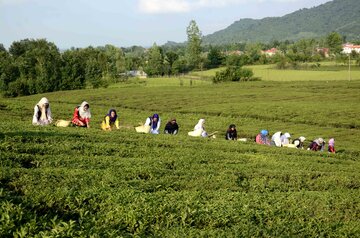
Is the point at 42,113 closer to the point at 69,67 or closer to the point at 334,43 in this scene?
the point at 69,67

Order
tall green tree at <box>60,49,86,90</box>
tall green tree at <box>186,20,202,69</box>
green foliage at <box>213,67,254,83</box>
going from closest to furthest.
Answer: tall green tree at <box>60,49,86,90</box> → green foliage at <box>213,67,254,83</box> → tall green tree at <box>186,20,202,69</box>

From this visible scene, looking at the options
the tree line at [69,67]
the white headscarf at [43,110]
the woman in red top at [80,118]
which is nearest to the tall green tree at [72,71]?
the tree line at [69,67]

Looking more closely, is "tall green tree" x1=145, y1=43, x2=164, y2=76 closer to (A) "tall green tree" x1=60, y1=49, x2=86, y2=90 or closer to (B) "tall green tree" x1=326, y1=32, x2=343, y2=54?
(A) "tall green tree" x1=60, y1=49, x2=86, y2=90

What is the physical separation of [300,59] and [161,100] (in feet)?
250

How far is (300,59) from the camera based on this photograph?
111562mm

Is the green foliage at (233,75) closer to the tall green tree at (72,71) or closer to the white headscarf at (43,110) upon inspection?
the tall green tree at (72,71)

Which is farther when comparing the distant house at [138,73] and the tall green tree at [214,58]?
the tall green tree at [214,58]

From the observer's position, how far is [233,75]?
77062 mm

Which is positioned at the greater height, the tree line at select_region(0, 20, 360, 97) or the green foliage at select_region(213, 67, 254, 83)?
the tree line at select_region(0, 20, 360, 97)

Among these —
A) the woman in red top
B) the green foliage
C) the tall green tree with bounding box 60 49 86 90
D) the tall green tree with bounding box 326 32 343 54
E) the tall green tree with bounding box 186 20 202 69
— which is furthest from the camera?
the tall green tree with bounding box 326 32 343 54

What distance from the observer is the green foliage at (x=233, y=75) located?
76.4m

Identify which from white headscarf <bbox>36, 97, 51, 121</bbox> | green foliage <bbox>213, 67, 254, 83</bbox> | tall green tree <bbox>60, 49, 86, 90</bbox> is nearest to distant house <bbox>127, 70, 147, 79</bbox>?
tall green tree <bbox>60, 49, 86, 90</bbox>

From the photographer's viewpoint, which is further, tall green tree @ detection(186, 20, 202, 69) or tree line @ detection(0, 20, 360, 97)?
tall green tree @ detection(186, 20, 202, 69)

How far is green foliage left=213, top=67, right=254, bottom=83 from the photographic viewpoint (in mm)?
76375
